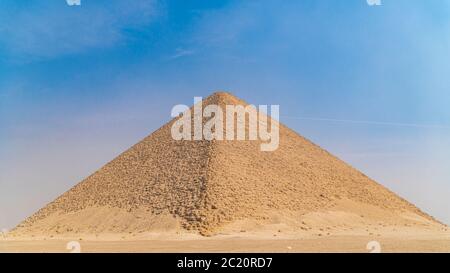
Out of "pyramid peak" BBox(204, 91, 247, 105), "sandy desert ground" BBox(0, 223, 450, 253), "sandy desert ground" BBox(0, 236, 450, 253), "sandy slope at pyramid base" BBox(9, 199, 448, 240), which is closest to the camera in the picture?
"sandy desert ground" BBox(0, 236, 450, 253)

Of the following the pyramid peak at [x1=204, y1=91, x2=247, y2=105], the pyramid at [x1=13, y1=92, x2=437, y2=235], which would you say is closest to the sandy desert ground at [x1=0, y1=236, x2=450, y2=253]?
the pyramid at [x1=13, y1=92, x2=437, y2=235]

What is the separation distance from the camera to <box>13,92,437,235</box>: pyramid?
3241 cm

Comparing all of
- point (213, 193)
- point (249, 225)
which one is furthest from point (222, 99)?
point (249, 225)

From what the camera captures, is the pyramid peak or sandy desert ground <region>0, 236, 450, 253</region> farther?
the pyramid peak

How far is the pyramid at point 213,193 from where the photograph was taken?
3241 cm

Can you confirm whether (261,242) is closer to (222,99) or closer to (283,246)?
(283,246)

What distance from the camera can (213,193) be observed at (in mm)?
34000

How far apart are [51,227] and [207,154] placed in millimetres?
12607

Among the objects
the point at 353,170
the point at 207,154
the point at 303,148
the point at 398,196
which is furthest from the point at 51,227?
the point at 398,196

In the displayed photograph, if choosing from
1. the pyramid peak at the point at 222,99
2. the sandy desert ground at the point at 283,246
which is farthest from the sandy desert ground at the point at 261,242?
the pyramid peak at the point at 222,99

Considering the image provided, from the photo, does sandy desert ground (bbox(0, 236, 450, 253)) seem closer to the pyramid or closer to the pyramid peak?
the pyramid

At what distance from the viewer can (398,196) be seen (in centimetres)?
4959

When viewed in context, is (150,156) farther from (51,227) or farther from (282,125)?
(282,125)

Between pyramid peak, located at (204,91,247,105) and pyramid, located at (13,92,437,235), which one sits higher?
pyramid peak, located at (204,91,247,105)
